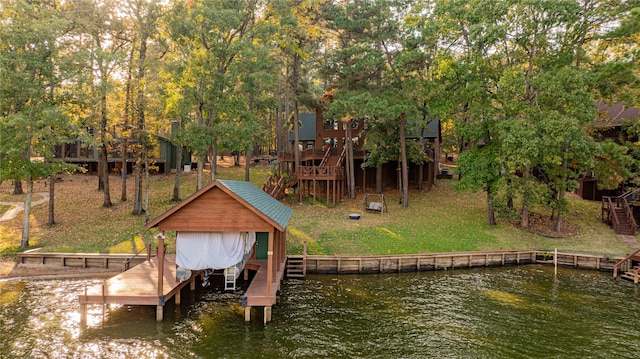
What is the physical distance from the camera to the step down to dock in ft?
60.4

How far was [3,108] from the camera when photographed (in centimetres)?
1916

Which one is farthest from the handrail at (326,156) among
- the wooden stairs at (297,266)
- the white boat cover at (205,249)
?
the white boat cover at (205,249)

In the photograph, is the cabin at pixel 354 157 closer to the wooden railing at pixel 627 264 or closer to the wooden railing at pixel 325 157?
the wooden railing at pixel 325 157

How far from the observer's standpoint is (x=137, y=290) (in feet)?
44.5

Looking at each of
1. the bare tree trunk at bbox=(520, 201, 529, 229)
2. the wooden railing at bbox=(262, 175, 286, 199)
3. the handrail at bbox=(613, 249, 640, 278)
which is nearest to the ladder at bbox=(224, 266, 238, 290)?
the wooden railing at bbox=(262, 175, 286, 199)

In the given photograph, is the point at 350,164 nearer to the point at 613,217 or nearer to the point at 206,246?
the point at 613,217

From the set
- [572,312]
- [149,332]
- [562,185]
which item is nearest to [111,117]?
[149,332]

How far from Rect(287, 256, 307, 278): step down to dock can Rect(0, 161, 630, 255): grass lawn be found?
4.67 ft

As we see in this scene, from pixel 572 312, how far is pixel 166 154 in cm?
3731

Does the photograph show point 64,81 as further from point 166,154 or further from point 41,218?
point 166,154

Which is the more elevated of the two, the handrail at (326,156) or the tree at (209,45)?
the tree at (209,45)

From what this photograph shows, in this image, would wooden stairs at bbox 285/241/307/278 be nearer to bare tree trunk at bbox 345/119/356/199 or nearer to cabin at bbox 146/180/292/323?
cabin at bbox 146/180/292/323

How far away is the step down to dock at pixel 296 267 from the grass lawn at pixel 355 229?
4.67ft

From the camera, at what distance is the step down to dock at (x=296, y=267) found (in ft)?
60.4
